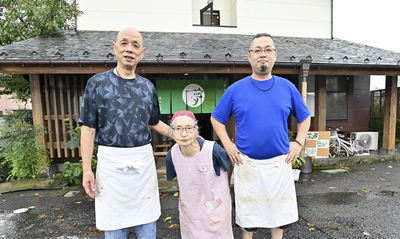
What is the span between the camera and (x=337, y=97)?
8.31 m

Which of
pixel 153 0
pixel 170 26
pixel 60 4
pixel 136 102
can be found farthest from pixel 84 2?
pixel 136 102

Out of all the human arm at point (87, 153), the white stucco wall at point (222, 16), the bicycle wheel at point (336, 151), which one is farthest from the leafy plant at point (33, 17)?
the bicycle wheel at point (336, 151)

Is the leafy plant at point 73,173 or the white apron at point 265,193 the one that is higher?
the white apron at point 265,193

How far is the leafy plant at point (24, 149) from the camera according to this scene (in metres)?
5.11

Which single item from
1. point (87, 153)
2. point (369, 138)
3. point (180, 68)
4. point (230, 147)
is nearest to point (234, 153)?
point (230, 147)

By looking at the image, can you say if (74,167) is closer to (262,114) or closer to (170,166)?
(170,166)

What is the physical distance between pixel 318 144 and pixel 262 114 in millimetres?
5661

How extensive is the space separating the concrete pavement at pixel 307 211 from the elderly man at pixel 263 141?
113 centimetres

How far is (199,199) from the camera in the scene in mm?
1983

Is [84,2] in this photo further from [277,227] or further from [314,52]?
[277,227]

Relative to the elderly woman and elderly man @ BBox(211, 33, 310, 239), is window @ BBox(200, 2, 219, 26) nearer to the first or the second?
elderly man @ BBox(211, 33, 310, 239)

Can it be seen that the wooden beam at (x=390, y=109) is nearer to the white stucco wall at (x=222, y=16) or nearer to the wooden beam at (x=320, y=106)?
the wooden beam at (x=320, y=106)

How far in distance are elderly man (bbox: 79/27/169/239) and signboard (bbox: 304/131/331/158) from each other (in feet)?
20.0

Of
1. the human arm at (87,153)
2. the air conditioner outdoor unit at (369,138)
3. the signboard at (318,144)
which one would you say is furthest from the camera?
the air conditioner outdoor unit at (369,138)
